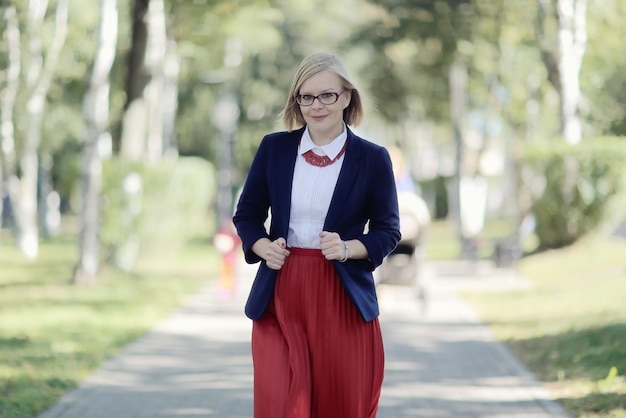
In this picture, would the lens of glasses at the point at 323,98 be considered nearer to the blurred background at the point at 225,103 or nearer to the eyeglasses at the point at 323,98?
the eyeglasses at the point at 323,98

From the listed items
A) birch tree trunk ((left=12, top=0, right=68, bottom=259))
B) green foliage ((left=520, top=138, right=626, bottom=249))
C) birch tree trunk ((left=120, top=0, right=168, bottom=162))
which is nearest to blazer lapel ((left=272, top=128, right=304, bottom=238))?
birch tree trunk ((left=120, top=0, right=168, bottom=162))

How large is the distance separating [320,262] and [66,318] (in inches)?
368

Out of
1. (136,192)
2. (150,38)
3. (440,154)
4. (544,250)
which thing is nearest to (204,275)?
(136,192)

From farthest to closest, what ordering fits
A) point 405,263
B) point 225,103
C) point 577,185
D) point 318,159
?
point 225,103 → point 577,185 → point 405,263 → point 318,159

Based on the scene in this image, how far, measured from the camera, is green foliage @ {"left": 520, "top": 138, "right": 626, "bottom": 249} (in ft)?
69.0

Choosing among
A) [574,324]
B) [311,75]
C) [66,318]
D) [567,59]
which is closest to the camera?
[311,75]

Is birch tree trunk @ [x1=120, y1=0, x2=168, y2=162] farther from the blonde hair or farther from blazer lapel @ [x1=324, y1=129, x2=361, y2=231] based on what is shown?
blazer lapel @ [x1=324, y1=129, x2=361, y2=231]

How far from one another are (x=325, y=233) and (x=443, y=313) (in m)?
10.5

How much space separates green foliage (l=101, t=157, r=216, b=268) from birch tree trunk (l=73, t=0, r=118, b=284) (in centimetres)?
314

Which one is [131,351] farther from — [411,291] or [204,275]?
[204,275]

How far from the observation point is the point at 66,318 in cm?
1356

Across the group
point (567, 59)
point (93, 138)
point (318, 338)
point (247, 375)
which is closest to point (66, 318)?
point (247, 375)

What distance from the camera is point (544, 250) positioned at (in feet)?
74.5

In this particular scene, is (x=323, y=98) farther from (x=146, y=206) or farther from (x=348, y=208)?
(x=146, y=206)
